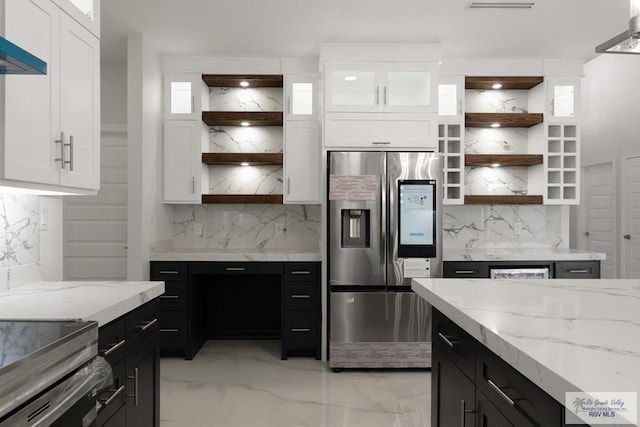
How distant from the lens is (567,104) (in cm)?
446

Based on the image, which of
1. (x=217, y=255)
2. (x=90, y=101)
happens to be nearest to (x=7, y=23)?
(x=90, y=101)

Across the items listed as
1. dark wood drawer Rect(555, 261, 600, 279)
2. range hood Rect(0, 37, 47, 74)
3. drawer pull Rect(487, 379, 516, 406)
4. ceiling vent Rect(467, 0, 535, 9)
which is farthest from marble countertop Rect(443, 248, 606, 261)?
range hood Rect(0, 37, 47, 74)

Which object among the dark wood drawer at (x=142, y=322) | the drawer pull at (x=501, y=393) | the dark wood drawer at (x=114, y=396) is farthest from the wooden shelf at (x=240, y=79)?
the drawer pull at (x=501, y=393)

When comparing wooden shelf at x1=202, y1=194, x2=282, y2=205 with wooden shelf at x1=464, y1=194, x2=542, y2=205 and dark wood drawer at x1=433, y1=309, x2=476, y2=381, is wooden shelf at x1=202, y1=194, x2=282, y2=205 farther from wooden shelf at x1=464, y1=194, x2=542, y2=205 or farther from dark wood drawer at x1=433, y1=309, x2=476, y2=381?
dark wood drawer at x1=433, y1=309, x2=476, y2=381

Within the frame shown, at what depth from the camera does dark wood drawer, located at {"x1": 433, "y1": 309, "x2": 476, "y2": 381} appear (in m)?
1.61

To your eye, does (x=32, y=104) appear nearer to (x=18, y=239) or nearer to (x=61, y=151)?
(x=61, y=151)

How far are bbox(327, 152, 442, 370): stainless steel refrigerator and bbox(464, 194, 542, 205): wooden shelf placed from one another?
74 centimetres

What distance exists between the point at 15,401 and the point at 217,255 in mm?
2972

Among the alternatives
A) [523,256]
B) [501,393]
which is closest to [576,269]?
[523,256]

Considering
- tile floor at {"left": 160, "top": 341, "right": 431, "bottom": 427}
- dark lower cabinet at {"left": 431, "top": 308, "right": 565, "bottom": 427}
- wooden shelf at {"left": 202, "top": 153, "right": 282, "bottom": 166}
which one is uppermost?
wooden shelf at {"left": 202, "top": 153, "right": 282, "bottom": 166}

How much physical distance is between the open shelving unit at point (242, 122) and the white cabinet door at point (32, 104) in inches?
96.0

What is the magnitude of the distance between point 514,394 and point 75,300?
1656 millimetres

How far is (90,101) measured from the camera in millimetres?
2275

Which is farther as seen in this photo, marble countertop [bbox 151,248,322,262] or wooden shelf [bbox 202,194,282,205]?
wooden shelf [bbox 202,194,282,205]
